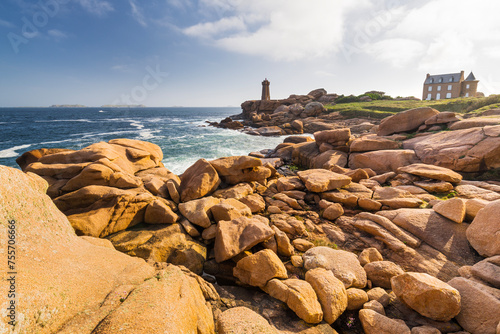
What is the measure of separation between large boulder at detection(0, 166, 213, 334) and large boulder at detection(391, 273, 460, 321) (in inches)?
161

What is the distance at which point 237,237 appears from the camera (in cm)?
654

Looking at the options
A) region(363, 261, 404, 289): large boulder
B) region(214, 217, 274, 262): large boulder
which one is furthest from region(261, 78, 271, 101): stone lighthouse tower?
region(363, 261, 404, 289): large boulder

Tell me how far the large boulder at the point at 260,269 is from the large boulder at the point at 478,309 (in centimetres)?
355

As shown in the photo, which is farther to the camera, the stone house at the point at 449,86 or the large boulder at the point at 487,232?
the stone house at the point at 449,86

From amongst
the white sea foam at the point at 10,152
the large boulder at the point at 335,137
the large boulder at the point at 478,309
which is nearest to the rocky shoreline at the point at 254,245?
the large boulder at the point at 478,309

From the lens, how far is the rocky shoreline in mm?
3539

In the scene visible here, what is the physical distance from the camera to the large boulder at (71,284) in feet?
9.54

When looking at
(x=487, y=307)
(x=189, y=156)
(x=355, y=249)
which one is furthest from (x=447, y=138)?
(x=189, y=156)

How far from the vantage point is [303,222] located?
838 centimetres

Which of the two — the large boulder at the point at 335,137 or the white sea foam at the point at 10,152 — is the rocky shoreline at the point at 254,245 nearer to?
the large boulder at the point at 335,137

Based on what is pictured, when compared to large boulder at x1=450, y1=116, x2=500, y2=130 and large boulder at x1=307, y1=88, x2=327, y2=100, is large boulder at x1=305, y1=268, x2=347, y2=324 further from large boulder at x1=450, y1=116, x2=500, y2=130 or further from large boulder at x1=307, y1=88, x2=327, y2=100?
large boulder at x1=307, y1=88, x2=327, y2=100

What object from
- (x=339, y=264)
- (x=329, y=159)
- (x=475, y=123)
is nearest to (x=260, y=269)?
(x=339, y=264)

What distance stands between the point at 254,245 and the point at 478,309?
492 cm

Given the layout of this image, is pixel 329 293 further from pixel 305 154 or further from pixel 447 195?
pixel 305 154
